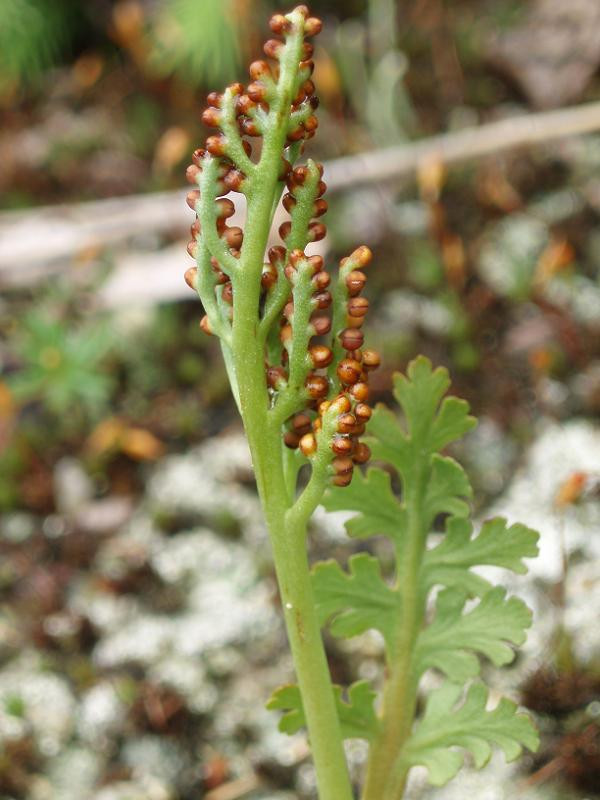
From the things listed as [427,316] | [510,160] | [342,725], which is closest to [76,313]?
[427,316]

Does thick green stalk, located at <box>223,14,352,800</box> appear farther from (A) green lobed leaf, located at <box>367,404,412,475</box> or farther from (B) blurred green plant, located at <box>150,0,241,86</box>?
(B) blurred green plant, located at <box>150,0,241,86</box>

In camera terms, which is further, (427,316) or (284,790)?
(427,316)

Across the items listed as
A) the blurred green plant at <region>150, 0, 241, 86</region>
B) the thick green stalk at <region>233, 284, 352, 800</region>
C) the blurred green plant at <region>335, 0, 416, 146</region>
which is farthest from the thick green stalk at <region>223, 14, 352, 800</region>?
the blurred green plant at <region>150, 0, 241, 86</region>

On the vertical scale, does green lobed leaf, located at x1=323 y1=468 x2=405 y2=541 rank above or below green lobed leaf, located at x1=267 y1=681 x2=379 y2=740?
above

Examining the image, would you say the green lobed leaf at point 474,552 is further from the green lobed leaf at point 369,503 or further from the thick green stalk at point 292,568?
the thick green stalk at point 292,568

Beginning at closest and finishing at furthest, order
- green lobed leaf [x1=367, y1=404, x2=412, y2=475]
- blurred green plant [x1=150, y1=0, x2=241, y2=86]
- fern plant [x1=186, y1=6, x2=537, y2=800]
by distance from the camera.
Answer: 1. fern plant [x1=186, y1=6, x2=537, y2=800]
2. green lobed leaf [x1=367, y1=404, x2=412, y2=475]
3. blurred green plant [x1=150, y1=0, x2=241, y2=86]

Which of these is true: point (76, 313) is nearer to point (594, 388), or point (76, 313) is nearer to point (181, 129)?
point (181, 129)

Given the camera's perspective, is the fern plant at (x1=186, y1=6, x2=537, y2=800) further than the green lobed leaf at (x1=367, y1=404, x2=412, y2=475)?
No
